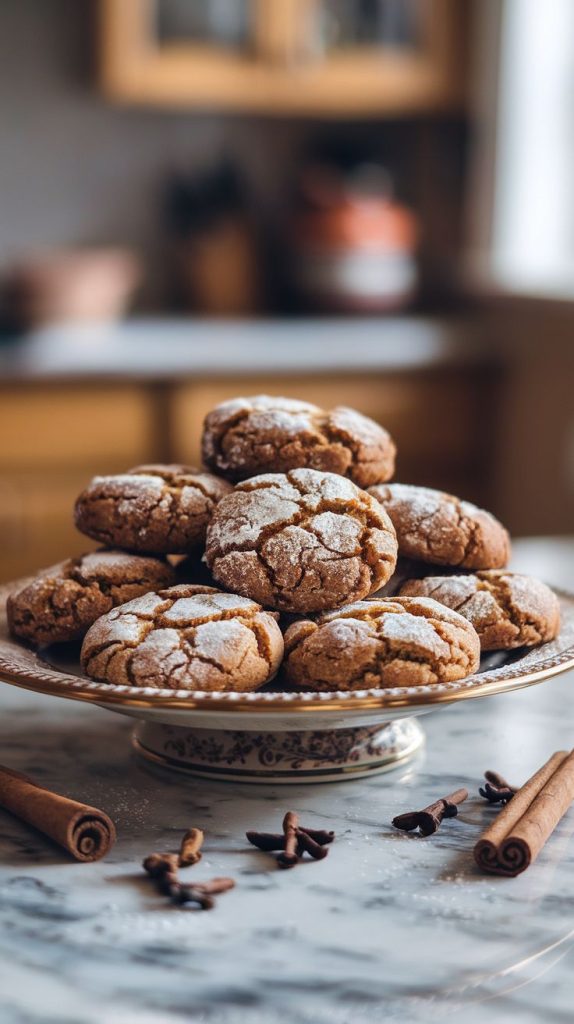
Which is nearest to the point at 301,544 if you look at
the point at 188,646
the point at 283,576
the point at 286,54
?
the point at 283,576

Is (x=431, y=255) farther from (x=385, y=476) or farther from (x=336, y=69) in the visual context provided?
(x=385, y=476)

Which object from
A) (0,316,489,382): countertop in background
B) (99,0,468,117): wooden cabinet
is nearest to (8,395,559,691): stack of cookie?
(0,316,489,382): countertop in background

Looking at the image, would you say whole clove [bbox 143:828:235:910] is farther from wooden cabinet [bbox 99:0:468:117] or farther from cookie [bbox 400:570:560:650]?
wooden cabinet [bbox 99:0:468:117]

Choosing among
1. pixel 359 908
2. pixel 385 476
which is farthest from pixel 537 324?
pixel 359 908

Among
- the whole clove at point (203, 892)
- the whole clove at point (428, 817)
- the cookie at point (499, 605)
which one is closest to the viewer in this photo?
the whole clove at point (203, 892)

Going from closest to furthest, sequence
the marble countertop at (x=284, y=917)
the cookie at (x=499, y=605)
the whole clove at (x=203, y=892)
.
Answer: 1. the marble countertop at (x=284, y=917)
2. the whole clove at (x=203, y=892)
3. the cookie at (x=499, y=605)

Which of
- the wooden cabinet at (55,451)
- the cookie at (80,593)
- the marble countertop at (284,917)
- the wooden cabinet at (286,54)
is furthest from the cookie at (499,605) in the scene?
the wooden cabinet at (286,54)

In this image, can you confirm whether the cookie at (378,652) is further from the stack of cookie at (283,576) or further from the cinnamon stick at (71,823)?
the cinnamon stick at (71,823)
